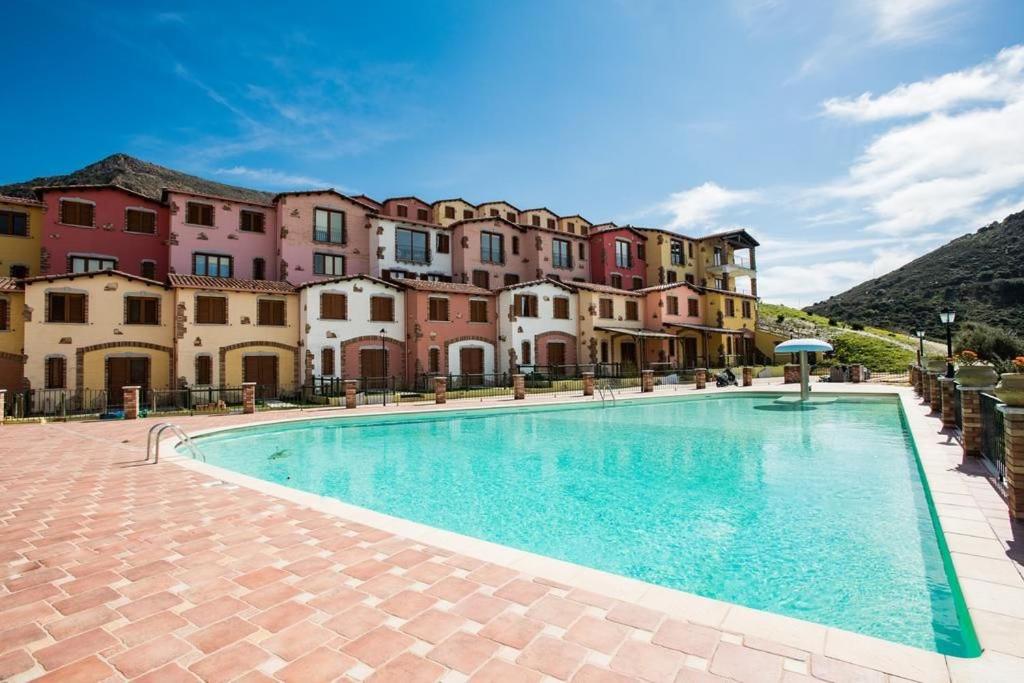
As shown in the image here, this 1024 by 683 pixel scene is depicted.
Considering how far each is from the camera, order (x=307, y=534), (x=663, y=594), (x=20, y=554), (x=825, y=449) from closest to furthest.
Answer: (x=663, y=594)
(x=20, y=554)
(x=307, y=534)
(x=825, y=449)

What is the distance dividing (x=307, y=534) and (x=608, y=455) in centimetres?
755

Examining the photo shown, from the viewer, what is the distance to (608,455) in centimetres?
1120

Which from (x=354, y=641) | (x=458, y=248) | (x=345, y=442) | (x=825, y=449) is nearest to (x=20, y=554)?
(x=354, y=641)

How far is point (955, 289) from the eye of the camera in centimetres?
7269

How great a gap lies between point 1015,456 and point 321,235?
31.7 meters

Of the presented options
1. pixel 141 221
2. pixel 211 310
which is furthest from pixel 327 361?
pixel 141 221

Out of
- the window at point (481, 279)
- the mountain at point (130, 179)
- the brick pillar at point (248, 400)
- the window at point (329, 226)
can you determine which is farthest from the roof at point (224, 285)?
the mountain at point (130, 179)

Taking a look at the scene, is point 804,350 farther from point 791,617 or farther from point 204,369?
point 204,369

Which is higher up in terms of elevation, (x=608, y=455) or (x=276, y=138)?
(x=276, y=138)

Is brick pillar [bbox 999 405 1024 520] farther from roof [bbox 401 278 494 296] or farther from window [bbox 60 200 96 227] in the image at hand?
window [bbox 60 200 96 227]

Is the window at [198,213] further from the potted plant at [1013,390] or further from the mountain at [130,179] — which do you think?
the mountain at [130,179]

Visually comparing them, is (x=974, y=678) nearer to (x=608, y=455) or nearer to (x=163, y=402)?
(x=608, y=455)

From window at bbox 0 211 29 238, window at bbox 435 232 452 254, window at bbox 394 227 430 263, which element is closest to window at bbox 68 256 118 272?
window at bbox 0 211 29 238

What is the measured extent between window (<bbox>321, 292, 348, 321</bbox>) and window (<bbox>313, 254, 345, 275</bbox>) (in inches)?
190
